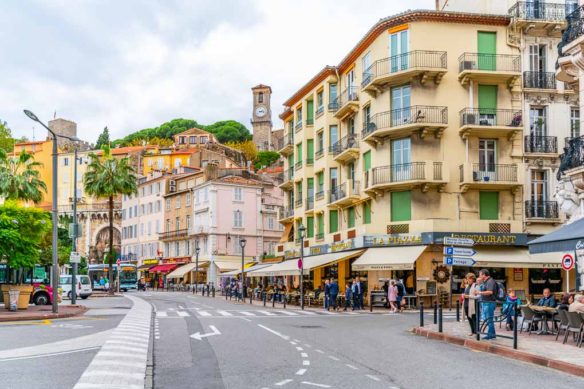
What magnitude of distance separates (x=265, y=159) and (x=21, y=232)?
350 feet

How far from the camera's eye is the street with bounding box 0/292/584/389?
1169 cm

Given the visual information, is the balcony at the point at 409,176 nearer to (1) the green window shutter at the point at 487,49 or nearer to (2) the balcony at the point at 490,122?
(2) the balcony at the point at 490,122

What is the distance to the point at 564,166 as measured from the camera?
82.6 ft

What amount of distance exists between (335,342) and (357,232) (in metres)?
26.3

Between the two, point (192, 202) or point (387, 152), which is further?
point (192, 202)

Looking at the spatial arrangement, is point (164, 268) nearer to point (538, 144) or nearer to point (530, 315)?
point (538, 144)

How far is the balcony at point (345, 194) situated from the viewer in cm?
4584

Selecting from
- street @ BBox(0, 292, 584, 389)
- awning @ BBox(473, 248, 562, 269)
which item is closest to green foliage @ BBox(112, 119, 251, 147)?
awning @ BBox(473, 248, 562, 269)

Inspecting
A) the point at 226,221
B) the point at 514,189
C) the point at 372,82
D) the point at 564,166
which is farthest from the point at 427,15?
the point at 226,221

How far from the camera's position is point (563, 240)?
19.3 m

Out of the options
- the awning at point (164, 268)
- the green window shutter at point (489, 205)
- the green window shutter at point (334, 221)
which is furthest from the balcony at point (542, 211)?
the awning at point (164, 268)

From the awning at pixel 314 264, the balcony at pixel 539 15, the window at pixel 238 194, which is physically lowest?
the awning at pixel 314 264

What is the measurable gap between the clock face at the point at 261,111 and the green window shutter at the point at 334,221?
10569 cm

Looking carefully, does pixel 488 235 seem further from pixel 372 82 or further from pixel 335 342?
pixel 335 342
